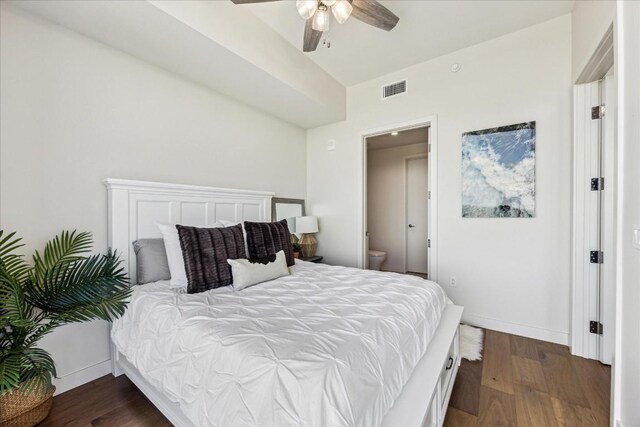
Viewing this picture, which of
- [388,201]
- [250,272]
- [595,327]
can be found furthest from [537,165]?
[388,201]

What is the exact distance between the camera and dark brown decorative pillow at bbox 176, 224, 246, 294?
70.6 inches

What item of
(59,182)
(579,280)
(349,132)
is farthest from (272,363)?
(349,132)

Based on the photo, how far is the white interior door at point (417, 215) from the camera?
505cm

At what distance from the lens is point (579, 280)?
7.17 ft

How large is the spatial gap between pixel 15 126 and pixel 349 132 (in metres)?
3.05

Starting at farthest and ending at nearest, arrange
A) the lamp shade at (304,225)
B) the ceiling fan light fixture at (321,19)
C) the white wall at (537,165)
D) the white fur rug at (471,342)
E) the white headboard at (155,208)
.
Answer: the lamp shade at (304,225) → the white wall at (537,165) → the white fur rug at (471,342) → the white headboard at (155,208) → the ceiling fan light fixture at (321,19)

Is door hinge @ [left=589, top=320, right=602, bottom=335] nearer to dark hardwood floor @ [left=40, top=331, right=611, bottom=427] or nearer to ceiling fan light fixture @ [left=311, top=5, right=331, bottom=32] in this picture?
dark hardwood floor @ [left=40, top=331, right=611, bottom=427]

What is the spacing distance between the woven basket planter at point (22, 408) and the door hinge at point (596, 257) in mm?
3807

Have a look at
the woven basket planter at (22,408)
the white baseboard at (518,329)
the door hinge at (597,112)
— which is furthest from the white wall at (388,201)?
the woven basket planter at (22,408)

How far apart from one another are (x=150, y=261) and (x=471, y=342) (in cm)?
274

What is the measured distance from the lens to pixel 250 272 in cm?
193

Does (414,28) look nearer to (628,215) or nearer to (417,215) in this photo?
(628,215)

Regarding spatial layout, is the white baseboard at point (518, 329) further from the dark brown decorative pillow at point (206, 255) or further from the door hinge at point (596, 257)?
the dark brown decorative pillow at point (206, 255)

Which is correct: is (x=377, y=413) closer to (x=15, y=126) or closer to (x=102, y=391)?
(x=102, y=391)
